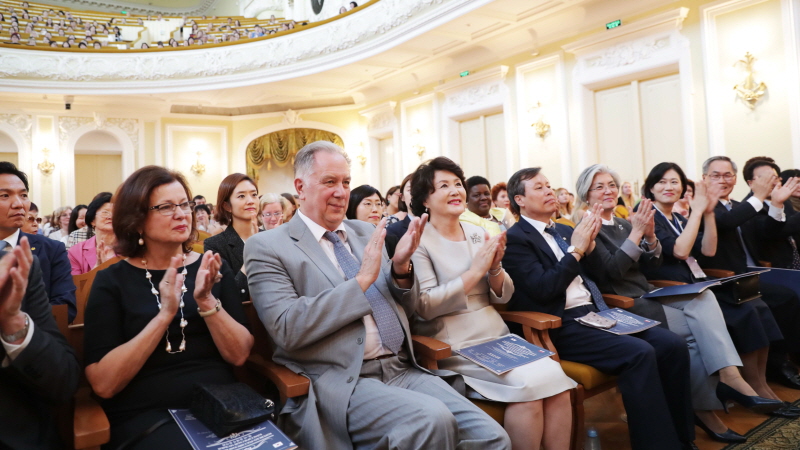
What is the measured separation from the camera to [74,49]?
10188 mm

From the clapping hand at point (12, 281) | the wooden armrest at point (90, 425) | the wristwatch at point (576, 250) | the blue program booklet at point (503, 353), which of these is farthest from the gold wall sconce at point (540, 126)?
the clapping hand at point (12, 281)

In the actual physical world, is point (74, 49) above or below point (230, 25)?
below

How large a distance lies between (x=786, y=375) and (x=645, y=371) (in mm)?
1633

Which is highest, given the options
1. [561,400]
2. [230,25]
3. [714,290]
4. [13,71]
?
[230,25]

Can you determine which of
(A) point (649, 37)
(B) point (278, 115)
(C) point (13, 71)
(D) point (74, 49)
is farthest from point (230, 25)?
(A) point (649, 37)

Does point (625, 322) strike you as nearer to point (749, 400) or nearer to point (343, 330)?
point (749, 400)

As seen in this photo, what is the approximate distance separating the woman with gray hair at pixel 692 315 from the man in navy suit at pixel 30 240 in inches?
105

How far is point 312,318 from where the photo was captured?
1706 mm

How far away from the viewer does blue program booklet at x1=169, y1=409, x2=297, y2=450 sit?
4.52ft

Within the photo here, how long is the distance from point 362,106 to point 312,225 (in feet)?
33.0

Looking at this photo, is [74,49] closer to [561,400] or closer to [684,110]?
[684,110]

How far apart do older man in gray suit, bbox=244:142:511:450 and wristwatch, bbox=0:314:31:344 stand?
0.67 metres

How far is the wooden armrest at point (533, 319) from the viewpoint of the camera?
7.39 ft

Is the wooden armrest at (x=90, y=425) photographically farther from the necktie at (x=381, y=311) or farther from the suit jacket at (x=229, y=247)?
the suit jacket at (x=229, y=247)
